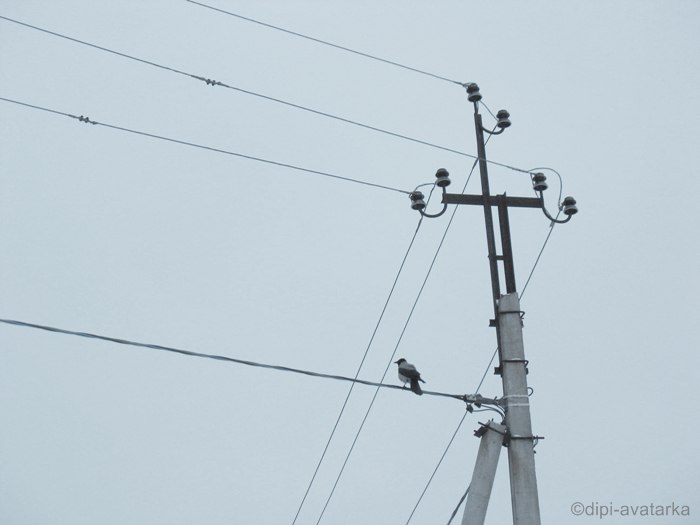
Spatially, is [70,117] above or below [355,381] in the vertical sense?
above

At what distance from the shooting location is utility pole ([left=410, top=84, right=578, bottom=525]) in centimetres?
923

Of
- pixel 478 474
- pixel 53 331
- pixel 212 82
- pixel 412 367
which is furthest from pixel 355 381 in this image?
pixel 212 82

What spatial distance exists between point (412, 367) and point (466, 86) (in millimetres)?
4461

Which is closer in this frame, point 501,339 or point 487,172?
point 501,339

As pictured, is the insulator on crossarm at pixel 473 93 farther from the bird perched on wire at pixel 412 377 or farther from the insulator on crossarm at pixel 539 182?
the bird perched on wire at pixel 412 377

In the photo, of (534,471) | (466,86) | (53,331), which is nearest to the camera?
(53,331)

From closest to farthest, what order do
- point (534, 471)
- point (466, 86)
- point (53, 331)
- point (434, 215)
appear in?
point (53, 331) → point (534, 471) → point (434, 215) → point (466, 86)

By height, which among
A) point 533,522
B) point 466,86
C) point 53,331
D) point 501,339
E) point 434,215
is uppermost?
point 466,86

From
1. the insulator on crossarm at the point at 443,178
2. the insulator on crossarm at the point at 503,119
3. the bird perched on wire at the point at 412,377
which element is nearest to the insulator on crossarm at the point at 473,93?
the insulator on crossarm at the point at 503,119

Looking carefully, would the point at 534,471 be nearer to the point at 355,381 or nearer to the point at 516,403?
the point at 516,403

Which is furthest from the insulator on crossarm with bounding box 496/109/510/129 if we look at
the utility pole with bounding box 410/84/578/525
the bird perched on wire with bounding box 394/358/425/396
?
the bird perched on wire with bounding box 394/358/425/396

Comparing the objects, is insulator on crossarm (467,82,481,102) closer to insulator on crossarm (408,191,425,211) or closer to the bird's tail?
insulator on crossarm (408,191,425,211)

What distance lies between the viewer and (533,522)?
9.03 metres

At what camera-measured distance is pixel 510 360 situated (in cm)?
980
